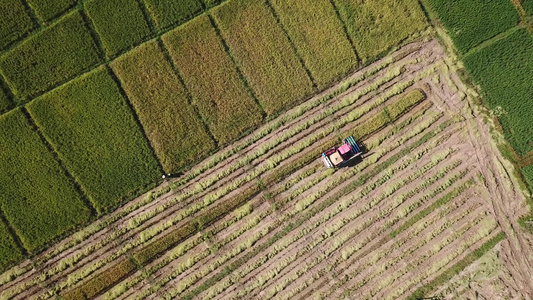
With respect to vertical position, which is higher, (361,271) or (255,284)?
(255,284)

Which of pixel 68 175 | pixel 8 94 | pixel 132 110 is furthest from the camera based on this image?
pixel 132 110

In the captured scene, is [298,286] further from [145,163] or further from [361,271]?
[145,163]

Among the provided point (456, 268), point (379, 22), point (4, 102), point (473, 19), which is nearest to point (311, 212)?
point (456, 268)

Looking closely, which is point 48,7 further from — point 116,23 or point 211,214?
point 211,214

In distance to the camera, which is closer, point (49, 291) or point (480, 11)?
point (49, 291)

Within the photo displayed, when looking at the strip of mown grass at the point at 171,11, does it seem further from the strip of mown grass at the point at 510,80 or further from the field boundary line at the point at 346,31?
the strip of mown grass at the point at 510,80

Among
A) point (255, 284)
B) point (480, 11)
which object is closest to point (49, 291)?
point (255, 284)
